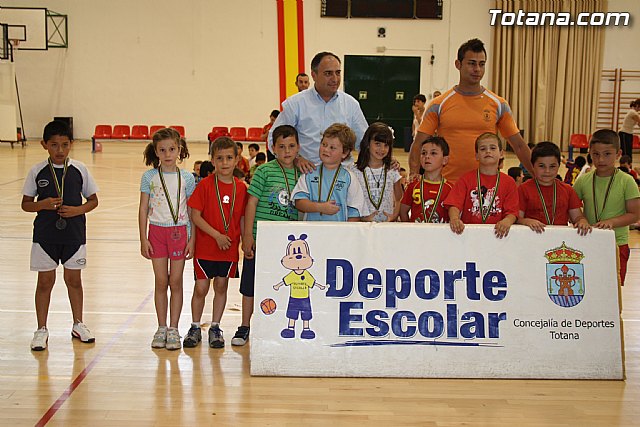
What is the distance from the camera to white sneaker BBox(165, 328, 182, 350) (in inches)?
192

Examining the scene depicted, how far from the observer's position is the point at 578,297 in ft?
14.7

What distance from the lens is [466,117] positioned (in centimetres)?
520

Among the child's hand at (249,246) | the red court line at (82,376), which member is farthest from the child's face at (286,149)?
the red court line at (82,376)

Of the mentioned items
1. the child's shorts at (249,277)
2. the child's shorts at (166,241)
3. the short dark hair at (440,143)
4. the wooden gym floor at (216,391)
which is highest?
the short dark hair at (440,143)

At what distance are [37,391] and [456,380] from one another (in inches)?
92.8

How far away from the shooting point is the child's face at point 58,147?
4.84 meters

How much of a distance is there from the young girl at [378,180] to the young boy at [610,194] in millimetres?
1231

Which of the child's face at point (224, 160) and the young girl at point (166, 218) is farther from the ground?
the child's face at point (224, 160)

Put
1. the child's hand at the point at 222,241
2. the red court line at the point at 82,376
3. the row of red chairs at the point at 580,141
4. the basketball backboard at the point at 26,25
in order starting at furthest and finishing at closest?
the basketball backboard at the point at 26,25
the row of red chairs at the point at 580,141
the child's hand at the point at 222,241
the red court line at the point at 82,376

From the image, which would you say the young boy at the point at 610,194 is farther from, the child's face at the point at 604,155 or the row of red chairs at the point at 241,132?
the row of red chairs at the point at 241,132

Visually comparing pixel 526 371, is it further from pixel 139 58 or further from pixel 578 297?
pixel 139 58

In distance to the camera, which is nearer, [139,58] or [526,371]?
[526,371]

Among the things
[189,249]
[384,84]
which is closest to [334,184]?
[189,249]

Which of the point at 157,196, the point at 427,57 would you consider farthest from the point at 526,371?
the point at 427,57
